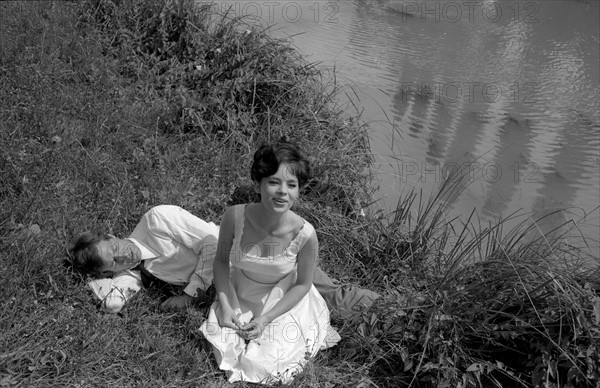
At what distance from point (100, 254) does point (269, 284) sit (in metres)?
0.82

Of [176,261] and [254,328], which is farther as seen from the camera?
[176,261]

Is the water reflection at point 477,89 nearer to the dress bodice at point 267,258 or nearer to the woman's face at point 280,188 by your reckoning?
the dress bodice at point 267,258

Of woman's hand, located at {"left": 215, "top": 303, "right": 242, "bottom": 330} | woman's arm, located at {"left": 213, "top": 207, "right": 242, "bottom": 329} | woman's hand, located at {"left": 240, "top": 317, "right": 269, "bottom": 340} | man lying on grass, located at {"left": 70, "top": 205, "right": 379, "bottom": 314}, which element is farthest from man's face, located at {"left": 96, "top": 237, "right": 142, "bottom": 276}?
woman's hand, located at {"left": 240, "top": 317, "right": 269, "bottom": 340}

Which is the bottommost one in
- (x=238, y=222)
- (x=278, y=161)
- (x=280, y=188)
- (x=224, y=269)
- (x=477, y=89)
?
(x=477, y=89)

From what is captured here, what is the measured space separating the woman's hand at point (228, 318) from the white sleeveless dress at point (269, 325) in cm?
→ 2

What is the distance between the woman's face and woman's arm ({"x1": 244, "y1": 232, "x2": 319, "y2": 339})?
0.87 feet

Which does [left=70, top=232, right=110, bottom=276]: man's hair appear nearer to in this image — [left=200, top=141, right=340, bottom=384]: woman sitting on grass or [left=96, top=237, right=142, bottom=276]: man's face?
[left=96, top=237, right=142, bottom=276]: man's face

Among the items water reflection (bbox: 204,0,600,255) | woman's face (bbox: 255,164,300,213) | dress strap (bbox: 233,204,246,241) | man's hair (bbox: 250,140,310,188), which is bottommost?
water reflection (bbox: 204,0,600,255)

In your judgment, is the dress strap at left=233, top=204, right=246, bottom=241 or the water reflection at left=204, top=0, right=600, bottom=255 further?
the water reflection at left=204, top=0, right=600, bottom=255

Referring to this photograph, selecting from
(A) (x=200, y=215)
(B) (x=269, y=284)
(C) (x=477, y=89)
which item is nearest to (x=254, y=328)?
(B) (x=269, y=284)

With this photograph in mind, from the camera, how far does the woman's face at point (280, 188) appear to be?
300cm

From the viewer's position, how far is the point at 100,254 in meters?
3.20

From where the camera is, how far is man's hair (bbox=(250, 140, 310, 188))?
3.00 metres

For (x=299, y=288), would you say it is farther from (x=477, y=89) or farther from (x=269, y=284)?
(x=477, y=89)
